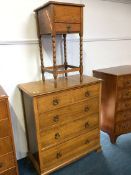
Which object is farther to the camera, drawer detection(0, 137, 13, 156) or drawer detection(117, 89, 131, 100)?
drawer detection(117, 89, 131, 100)

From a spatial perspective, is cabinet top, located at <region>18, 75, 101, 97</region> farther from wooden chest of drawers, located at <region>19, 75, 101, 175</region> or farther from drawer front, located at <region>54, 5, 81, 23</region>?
drawer front, located at <region>54, 5, 81, 23</region>

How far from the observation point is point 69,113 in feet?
5.74

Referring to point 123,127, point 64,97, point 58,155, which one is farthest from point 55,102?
point 123,127

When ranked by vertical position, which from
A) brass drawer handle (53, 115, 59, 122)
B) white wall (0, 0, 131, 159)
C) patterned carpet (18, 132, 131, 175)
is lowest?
patterned carpet (18, 132, 131, 175)

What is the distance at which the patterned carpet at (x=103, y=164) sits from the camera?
183 cm

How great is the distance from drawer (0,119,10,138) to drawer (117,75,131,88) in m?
1.31

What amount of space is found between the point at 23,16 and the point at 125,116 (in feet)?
5.59

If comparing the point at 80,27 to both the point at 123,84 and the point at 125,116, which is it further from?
the point at 125,116

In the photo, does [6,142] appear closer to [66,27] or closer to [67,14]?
[66,27]

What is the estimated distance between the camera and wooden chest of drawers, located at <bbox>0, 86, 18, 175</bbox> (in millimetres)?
1375

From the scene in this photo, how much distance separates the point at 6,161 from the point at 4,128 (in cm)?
33

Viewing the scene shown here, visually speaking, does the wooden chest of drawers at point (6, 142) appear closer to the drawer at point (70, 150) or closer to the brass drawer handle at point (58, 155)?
the drawer at point (70, 150)

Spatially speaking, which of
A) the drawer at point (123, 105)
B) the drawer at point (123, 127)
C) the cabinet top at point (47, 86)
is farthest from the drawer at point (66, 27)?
the drawer at point (123, 127)

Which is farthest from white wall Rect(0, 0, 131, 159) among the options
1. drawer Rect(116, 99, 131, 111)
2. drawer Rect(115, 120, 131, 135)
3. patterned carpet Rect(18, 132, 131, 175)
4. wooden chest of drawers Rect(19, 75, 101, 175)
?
drawer Rect(115, 120, 131, 135)
